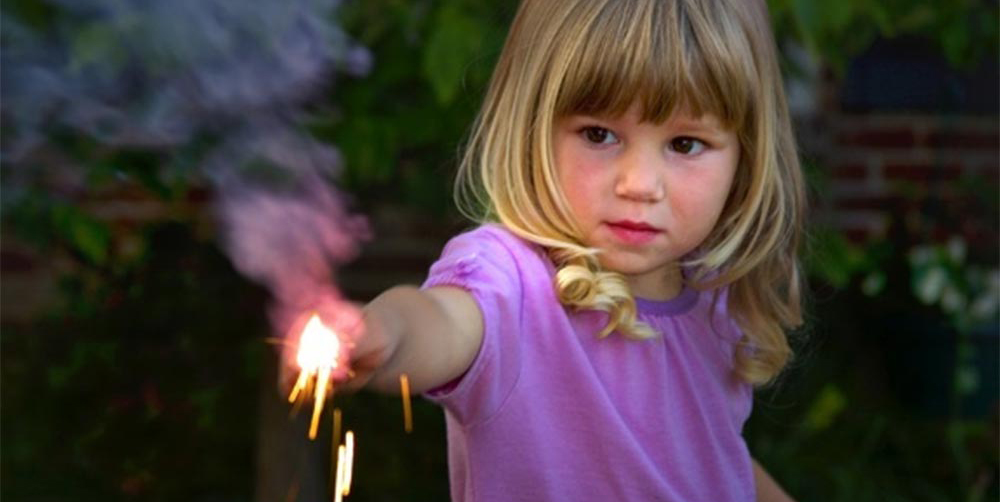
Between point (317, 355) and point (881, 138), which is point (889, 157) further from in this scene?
point (317, 355)

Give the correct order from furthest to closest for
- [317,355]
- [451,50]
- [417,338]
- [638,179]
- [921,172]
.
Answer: [921,172], [451,50], [638,179], [417,338], [317,355]

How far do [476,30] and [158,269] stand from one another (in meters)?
1.50

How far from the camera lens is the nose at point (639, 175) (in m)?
2.17

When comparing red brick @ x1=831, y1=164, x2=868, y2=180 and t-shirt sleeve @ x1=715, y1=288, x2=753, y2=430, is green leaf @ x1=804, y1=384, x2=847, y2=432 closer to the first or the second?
red brick @ x1=831, y1=164, x2=868, y2=180

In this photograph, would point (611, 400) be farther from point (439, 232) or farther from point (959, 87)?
point (959, 87)

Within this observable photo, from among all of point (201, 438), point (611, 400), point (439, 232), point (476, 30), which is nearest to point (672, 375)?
point (611, 400)

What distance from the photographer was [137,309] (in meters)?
4.46

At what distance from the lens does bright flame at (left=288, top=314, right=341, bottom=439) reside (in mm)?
1636

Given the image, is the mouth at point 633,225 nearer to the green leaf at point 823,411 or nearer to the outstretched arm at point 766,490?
the outstretched arm at point 766,490

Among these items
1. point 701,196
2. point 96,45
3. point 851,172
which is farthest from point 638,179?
point 851,172

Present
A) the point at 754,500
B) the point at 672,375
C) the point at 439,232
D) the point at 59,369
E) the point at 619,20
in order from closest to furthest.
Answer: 1. the point at 619,20
2. the point at 672,375
3. the point at 754,500
4. the point at 59,369
5. the point at 439,232

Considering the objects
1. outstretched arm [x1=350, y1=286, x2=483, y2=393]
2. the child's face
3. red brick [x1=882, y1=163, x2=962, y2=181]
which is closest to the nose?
the child's face

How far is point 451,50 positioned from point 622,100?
113 cm

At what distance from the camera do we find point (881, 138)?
224 inches
